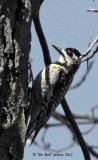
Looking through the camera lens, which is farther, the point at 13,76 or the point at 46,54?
the point at 46,54

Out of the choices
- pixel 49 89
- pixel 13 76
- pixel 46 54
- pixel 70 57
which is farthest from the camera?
pixel 70 57

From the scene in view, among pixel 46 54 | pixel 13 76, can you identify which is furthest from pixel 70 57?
pixel 13 76

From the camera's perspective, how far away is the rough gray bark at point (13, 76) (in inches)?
116

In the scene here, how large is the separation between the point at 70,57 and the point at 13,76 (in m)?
2.33

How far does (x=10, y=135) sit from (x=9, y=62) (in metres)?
0.52

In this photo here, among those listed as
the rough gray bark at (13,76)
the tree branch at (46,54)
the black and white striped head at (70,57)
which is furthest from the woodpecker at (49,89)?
the rough gray bark at (13,76)

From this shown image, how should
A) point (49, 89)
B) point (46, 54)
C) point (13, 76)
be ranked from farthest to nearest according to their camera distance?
1. point (49, 89)
2. point (46, 54)
3. point (13, 76)

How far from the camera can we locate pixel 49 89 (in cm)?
486

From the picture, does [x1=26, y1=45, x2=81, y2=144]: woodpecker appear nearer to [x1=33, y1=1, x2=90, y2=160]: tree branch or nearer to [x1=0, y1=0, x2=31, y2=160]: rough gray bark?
[x1=33, y1=1, x2=90, y2=160]: tree branch

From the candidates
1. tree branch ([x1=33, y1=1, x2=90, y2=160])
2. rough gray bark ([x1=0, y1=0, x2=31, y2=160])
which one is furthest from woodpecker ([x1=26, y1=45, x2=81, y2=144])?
rough gray bark ([x1=0, y1=0, x2=31, y2=160])

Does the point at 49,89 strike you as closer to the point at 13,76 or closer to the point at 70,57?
the point at 70,57

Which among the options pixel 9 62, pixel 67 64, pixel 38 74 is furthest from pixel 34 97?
pixel 9 62

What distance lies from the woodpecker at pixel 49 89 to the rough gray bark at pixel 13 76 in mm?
1068

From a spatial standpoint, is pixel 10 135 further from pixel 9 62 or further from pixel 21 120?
pixel 9 62
